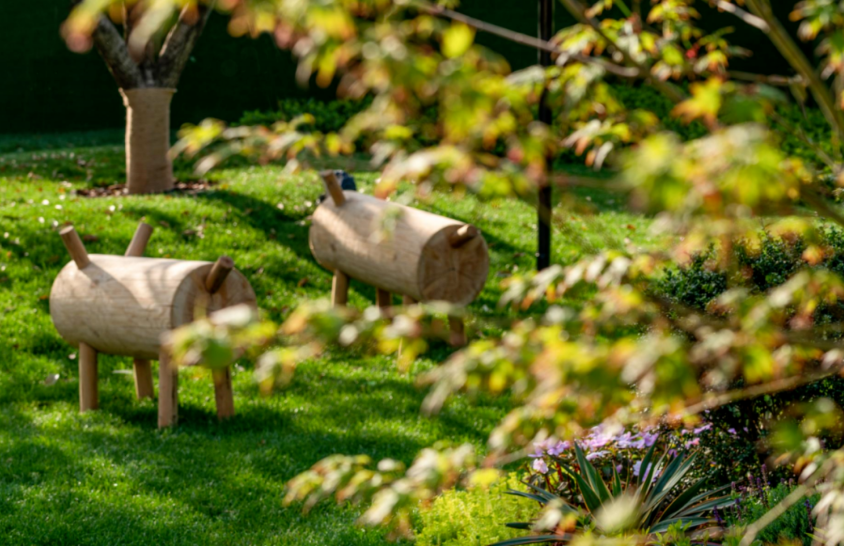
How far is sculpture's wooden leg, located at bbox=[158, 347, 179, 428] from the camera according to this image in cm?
591

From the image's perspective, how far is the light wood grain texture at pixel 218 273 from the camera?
575 centimetres

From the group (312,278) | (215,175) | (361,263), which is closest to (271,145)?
(361,263)

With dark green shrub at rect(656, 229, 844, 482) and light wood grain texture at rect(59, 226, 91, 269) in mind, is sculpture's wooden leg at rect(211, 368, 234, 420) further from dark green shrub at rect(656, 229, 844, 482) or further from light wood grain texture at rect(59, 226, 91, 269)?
dark green shrub at rect(656, 229, 844, 482)

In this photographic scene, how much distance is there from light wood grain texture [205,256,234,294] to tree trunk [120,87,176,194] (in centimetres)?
534

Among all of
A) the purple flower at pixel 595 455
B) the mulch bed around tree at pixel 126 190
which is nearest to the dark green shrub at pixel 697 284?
the purple flower at pixel 595 455

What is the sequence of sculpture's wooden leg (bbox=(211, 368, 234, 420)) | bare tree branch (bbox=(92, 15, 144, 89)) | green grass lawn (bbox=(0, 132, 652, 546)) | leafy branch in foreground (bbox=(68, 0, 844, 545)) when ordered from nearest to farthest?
leafy branch in foreground (bbox=(68, 0, 844, 545)) → green grass lawn (bbox=(0, 132, 652, 546)) → sculpture's wooden leg (bbox=(211, 368, 234, 420)) → bare tree branch (bbox=(92, 15, 144, 89))

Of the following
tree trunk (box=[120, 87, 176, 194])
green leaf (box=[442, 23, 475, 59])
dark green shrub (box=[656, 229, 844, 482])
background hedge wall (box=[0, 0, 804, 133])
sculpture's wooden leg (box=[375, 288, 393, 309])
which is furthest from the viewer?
background hedge wall (box=[0, 0, 804, 133])

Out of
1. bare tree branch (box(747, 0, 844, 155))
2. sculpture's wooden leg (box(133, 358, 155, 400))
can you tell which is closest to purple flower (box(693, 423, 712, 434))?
bare tree branch (box(747, 0, 844, 155))

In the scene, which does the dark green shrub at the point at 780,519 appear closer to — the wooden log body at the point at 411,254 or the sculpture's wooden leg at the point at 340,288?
the wooden log body at the point at 411,254

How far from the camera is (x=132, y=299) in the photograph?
19.2ft

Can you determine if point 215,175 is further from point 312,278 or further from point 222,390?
point 222,390

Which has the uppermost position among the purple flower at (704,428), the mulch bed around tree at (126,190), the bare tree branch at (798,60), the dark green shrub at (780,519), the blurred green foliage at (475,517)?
the bare tree branch at (798,60)

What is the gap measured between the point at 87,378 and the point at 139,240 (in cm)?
107

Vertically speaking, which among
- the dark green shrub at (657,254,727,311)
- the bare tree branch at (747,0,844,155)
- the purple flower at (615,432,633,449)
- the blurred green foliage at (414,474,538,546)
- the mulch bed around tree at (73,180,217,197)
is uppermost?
the bare tree branch at (747,0,844,155)
